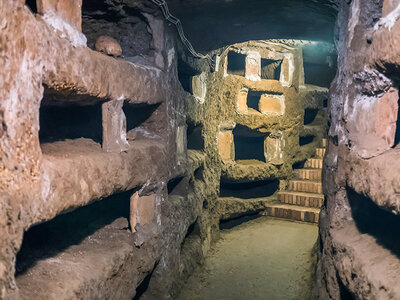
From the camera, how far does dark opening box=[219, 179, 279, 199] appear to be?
23.0 ft

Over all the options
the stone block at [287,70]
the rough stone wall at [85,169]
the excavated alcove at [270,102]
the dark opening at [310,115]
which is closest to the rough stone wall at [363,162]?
the rough stone wall at [85,169]

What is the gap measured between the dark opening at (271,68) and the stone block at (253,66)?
728 mm

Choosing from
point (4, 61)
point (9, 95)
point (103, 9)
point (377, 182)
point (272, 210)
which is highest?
point (103, 9)

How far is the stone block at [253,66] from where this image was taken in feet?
22.3

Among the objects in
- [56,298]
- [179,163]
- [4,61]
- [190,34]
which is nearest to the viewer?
[4,61]

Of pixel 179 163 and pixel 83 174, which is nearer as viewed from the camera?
pixel 83 174

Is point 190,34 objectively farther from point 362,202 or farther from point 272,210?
point 272,210

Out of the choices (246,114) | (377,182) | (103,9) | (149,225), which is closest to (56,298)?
(149,225)

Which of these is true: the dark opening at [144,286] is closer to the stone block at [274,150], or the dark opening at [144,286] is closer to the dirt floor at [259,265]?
the dirt floor at [259,265]

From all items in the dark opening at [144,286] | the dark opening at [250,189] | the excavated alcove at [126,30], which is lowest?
the dark opening at [144,286]

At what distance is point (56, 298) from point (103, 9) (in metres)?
2.47

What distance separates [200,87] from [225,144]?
5.02ft

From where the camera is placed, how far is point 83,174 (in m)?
2.13

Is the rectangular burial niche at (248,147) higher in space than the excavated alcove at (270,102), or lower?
lower
